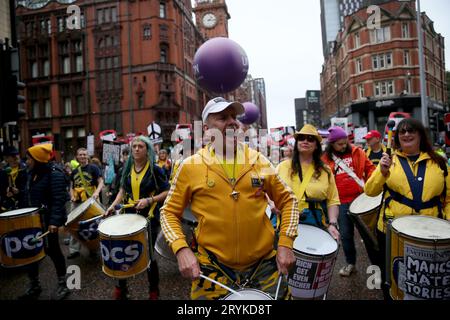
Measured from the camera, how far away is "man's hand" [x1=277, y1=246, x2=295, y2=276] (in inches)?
76.5

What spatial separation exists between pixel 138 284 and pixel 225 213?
305 centimetres

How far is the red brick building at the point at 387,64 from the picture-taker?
115 feet

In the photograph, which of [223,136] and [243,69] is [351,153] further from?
[223,136]

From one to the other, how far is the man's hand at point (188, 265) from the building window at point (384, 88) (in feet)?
132

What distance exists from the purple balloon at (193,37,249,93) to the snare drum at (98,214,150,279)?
2.83 meters

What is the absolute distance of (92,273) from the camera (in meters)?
4.98

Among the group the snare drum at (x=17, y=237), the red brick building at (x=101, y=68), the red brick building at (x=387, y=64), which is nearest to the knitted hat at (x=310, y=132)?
the snare drum at (x=17, y=237)

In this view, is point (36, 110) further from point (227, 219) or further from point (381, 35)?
point (227, 219)

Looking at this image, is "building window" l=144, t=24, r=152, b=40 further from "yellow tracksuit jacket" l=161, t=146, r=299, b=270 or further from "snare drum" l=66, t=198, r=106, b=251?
"yellow tracksuit jacket" l=161, t=146, r=299, b=270

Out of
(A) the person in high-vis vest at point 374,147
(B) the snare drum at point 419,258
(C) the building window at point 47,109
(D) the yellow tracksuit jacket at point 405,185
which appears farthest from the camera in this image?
(C) the building window at point 47,109

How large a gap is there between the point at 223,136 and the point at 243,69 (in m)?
3.64

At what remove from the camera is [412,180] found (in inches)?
112

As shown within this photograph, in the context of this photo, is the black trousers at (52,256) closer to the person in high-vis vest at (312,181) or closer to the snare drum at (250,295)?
the person in high-vis vest at (312,181)
